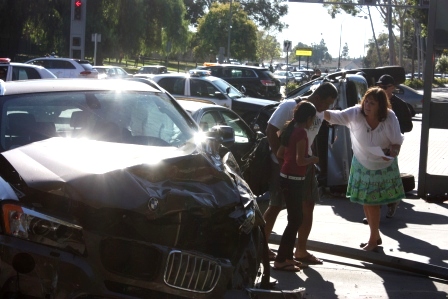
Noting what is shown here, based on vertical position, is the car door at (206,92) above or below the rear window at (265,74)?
below

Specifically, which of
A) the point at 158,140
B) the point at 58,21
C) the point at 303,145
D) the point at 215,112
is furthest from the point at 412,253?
the point at 58,21

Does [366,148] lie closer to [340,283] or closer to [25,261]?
[340,283]

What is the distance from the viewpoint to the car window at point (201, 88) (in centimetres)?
2072

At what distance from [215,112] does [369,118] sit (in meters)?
4.13

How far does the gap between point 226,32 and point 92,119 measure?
64.0 m

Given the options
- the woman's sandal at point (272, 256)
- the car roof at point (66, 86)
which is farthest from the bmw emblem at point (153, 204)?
the woman's sandal at point (272, 256)

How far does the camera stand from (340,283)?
22.9ft

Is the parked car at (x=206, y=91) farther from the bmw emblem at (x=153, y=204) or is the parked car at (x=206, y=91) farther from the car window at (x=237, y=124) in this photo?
the bmw emblem at (x=153, y=204)

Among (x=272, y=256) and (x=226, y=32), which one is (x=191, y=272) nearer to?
(x=272, y=256)

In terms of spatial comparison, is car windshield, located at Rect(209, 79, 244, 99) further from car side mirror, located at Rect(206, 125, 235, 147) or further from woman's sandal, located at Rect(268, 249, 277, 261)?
car side mirror, located at Rect(206, 125, 235, 147)

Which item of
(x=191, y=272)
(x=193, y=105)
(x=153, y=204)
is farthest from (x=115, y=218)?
(x=193, y=105)

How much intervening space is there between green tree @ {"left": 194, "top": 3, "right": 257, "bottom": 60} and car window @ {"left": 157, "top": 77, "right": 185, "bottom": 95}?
4855 cm

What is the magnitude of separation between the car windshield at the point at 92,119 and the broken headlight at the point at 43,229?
3.11 ft

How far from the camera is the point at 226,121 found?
39.3ft
